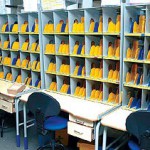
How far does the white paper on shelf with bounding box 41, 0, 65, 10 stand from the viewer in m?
2.93

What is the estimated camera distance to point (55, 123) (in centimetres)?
270

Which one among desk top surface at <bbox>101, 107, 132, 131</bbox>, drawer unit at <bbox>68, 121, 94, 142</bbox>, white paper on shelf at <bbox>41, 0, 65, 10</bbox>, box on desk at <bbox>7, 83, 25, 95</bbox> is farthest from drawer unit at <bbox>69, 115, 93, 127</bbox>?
white paper on shelf at <bbox>41, 0, 65, 10</bbox>

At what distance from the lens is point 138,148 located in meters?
2.05

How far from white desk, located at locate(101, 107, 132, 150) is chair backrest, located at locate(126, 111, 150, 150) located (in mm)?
141

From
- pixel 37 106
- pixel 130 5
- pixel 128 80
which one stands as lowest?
pixel 37 106

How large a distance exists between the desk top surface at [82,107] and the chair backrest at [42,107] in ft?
0.54

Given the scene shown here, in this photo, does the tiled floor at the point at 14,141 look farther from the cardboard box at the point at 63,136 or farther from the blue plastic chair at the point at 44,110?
the blue plastic chair at the point at 44,110

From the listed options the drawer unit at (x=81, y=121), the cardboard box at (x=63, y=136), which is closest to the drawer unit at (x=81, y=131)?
the drawer unit at (x=81, y=121)

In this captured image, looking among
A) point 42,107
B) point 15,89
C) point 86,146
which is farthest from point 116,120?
point 15,89

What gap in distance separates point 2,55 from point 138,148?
2.82 metres

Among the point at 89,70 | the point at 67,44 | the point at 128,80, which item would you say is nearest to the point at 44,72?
the point at 67,44

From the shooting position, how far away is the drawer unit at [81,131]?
2.32 m

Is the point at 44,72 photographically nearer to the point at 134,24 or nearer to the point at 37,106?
the point at 37,106

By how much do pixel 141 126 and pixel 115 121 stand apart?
342 millimetres
